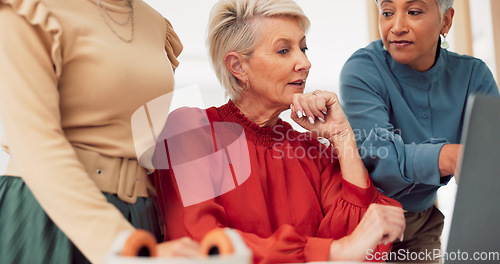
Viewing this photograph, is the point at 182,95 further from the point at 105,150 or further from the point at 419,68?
the point at 419,68

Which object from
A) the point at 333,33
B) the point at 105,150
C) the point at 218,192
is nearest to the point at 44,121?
the point at 105,150

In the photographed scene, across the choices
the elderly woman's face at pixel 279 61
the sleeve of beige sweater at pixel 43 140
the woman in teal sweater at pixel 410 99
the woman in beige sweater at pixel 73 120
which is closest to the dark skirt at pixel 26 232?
the woman in beige sweater at pixel 73 120

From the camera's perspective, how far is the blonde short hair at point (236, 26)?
1284 millimetres

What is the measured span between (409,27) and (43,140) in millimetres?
1088

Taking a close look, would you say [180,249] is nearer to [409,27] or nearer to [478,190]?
[478,190]

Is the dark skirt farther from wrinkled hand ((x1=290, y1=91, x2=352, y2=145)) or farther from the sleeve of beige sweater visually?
wrinkled hand ((x1=290, y1=91, x2=352, y2=145))

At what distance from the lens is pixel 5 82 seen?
817mm

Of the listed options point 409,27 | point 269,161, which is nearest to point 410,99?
point 409,27

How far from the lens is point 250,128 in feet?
4.20

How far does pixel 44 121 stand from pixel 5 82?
3.8 inches

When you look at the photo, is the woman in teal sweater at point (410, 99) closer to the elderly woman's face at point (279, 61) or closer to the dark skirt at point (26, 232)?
the elderly woman's face at point (279, 61)

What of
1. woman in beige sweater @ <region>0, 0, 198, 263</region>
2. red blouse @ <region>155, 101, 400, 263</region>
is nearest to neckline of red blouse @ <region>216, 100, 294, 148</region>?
red blouse @ <region>155, 101, 400, 263</region>

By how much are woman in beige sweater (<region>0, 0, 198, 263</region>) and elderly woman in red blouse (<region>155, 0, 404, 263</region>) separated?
114mm

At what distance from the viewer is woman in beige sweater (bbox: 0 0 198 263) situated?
794 millimetres
